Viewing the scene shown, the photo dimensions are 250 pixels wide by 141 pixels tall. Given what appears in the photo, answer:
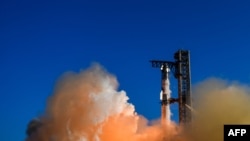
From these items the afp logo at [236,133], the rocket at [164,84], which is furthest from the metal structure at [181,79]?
the afp logo at [236,133]

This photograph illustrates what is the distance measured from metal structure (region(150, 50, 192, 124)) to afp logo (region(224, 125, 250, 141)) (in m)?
32.0

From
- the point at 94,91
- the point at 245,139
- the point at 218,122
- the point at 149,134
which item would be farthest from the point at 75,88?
the point at 245,139

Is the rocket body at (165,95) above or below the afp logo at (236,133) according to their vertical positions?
above

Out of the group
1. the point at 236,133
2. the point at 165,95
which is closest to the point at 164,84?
the point at 165,95

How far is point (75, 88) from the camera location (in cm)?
6425

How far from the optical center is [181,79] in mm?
69188

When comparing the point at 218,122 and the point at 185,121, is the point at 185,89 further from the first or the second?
the point at 218,122

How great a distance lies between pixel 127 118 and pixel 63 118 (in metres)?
7.78

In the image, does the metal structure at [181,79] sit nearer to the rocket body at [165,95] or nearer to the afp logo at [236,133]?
the rocket body at [165,95]

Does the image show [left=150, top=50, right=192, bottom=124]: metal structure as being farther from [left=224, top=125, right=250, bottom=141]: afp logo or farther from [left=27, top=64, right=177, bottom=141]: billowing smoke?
[left=224, top=125, right=250, bottom=141]: afp logo

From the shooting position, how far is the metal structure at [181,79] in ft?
223

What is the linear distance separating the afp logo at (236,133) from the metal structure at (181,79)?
32.0 meters

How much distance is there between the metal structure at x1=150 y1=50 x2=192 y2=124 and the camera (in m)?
67.9

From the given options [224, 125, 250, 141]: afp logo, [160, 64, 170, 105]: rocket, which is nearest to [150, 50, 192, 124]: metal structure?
[160, 64, 170, 105]: rocket
